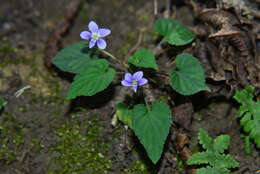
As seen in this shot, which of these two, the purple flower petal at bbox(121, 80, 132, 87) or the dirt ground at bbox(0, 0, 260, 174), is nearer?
the purple flower petal at bbox(121, 80, 132, 87)

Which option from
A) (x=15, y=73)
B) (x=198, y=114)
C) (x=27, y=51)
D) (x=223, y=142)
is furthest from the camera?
(x=27, y=51)

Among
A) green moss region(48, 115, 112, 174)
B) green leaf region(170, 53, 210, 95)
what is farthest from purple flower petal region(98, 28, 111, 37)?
green moss region(48, 115, 112, 174)

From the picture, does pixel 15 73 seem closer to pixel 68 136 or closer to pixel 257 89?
pixel 68 136

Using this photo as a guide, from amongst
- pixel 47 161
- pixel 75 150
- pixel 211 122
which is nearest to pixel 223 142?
pixel 211 122

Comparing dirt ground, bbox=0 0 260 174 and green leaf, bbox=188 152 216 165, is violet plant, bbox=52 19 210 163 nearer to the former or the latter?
dirt ground, bbox=0 0 260 174

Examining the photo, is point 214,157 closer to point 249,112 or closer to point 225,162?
point 225,162

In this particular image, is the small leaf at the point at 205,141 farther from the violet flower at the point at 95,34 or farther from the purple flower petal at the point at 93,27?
the purple flower petal at the point at 93,27

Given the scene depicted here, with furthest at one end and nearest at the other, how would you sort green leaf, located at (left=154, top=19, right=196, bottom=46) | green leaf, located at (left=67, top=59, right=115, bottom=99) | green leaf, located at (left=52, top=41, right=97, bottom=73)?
green leaf, located at (left=154, top=19, right=196, bottom=46) → green leaf, located at (left=52, top=41, right=97, bottom=73) → green leaf, located at (left=67, top=59, right=115, bottom=99)
